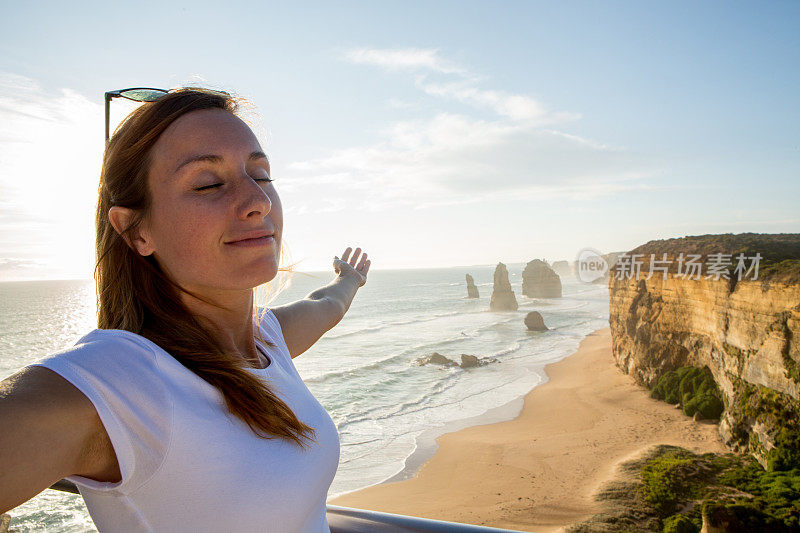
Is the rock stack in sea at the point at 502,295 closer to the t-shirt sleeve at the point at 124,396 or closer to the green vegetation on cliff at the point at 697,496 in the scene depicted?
the green vegetation on cliff at the point at 697,496

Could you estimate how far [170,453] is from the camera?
0.90 metres

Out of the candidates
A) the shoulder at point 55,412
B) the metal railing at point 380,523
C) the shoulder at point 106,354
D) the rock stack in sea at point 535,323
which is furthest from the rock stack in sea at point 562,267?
the shoulder at point 55,412

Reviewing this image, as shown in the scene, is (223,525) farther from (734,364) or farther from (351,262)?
(734,364)

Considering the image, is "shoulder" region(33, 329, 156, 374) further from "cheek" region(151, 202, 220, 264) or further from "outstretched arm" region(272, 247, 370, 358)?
"outstretched arm" region(272, 247, 370, 358)

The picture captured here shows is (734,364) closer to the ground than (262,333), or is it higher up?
closer to the ground

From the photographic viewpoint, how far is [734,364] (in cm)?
1470

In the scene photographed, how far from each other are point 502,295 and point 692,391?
45.0m

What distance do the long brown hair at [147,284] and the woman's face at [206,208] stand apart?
0.04 meters

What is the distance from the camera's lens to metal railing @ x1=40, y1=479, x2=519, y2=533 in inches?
54.1

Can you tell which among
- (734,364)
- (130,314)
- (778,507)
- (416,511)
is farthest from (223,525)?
(734,364)

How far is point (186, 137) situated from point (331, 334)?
136 ft

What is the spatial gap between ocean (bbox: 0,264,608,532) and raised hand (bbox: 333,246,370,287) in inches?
10.4

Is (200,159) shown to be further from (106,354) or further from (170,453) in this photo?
(170,453)

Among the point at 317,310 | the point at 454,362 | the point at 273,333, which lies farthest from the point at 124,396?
the point at 454,362
